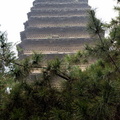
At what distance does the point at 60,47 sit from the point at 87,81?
10.5 meters

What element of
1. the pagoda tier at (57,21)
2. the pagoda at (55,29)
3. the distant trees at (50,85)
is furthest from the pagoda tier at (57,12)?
the distant trees at (50,85)

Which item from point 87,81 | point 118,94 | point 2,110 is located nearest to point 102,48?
point 87,81

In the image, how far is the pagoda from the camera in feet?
42.7

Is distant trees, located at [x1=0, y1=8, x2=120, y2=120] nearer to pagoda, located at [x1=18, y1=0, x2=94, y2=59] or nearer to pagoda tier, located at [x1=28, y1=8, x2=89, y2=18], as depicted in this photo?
pagoda, located at [x1=18, y1=0, x2=94, y2=59]

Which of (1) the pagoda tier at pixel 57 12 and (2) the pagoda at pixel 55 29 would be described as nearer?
(2) the pagoda at pixel 55 29

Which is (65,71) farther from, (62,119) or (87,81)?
(62,119)

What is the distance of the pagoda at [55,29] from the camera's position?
13028mm

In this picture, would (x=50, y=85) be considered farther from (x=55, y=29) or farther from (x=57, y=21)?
(x=57, y=21)

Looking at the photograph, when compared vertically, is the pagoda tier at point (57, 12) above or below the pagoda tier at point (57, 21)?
above

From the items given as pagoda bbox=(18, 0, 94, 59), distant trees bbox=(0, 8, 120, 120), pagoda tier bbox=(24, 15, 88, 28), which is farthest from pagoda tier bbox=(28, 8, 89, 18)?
distant trees bbox=(0, 8, 120, 120)

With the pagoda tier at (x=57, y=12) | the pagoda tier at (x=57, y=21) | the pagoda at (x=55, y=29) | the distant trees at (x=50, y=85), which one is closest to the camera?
the distant trees at (x=50, y=85)

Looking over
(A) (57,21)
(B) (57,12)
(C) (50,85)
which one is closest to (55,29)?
(A) (57,21)

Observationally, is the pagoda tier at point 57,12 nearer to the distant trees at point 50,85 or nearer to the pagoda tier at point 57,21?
the pagoda tier at point 57,21

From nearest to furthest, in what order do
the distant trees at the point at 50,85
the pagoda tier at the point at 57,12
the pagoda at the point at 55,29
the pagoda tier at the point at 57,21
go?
the distant trees at the point at 50,85
the pagoda at the point at 55,29
the pagoda tier at the point at 57,21
the pagoda tier at the point at 57,12
